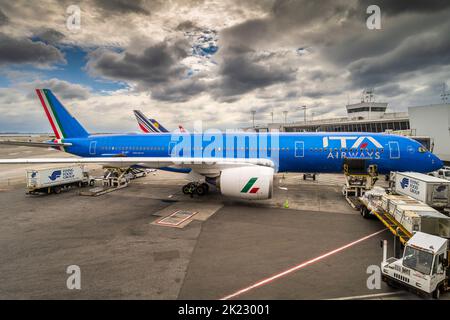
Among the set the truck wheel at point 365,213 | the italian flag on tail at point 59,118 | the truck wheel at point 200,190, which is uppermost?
the italian flag on tail at point 59,118

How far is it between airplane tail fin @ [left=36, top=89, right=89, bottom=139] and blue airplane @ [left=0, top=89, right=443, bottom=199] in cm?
8

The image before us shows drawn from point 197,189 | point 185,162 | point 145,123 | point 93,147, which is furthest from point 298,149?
point 145,123

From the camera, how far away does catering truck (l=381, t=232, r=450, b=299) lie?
20.5 feet

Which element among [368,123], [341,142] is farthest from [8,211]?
[368,123]

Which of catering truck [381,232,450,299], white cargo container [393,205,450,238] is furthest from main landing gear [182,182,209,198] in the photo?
catering truck [381,232,450,299]


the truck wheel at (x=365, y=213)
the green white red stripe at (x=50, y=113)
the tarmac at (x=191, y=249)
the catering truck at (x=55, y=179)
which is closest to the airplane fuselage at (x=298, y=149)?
the tarmac at (x=191, y=249)

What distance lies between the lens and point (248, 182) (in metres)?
14.2

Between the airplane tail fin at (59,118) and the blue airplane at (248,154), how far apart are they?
0.25 ft

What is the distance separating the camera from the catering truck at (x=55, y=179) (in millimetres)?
17844

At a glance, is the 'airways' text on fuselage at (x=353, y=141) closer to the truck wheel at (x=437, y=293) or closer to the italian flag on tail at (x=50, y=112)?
the truck wheel at (x=437, y=293)

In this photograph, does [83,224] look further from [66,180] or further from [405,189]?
[405,189]

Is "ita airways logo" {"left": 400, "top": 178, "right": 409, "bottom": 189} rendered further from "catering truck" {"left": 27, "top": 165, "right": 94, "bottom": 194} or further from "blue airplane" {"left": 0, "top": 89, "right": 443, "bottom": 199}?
"catering truck" {"left": 27, "top": 165, "right": 94, "bottom": 194}
